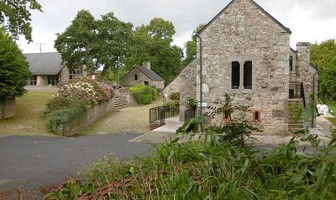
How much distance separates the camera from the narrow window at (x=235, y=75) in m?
16.6

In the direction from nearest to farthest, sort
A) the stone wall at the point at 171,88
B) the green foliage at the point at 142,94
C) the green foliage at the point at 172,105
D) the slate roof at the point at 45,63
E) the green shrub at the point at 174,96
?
1. the green foliage at the point at 172,105
2. the green shrub at the point at 174,96
3. the stone wall at the point at 171,88
4. the green foliage at the point at 142,94
5. the slate roof at the point at 45,63

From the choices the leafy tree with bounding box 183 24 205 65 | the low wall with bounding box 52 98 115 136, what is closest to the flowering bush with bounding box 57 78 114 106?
the low wall with bounding box 52 98 115 136

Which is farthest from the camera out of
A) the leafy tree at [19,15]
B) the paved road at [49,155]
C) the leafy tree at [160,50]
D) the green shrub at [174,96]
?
the leafy tree at [160,50]

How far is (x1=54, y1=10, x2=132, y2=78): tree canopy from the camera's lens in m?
41.7

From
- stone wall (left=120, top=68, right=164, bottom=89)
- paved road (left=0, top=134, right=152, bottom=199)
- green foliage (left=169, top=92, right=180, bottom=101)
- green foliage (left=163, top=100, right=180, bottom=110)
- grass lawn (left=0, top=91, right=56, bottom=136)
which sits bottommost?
paved road (left=0, top=134, right=152, bottom=199)

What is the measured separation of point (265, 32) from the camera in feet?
51.7

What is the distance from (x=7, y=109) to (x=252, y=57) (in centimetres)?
1465

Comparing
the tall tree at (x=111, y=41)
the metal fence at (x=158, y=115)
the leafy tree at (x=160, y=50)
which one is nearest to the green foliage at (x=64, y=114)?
the metal fence at (x=158, y=115)

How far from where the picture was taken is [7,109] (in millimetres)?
19688

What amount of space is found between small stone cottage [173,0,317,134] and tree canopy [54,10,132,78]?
26.9 metres

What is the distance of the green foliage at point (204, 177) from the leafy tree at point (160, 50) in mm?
49941

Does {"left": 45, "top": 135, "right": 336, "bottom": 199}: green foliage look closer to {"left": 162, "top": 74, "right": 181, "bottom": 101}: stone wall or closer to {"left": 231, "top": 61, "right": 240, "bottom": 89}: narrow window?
{"left": 231, "top": 61, "right": 240, "bottom": 89}: narrow window

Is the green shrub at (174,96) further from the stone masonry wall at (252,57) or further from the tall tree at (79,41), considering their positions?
the tall tree at (79,41)

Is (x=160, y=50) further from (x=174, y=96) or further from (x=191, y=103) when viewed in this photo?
(x=191, y=103)
